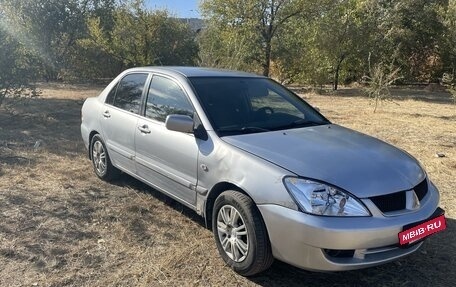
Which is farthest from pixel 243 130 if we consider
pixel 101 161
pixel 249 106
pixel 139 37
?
pixel 139 37

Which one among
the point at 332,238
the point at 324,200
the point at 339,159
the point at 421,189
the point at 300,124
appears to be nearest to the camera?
the point at 332,238

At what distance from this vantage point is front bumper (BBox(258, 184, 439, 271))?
114 inches

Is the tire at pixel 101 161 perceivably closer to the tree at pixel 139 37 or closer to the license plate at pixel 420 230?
the license plate at pixel 420 230

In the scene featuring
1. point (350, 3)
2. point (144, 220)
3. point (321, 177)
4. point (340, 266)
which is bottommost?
point (144, 220)

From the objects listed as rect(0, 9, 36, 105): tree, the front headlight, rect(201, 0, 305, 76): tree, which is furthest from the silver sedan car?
rect(201, 0, 305, 76): tree

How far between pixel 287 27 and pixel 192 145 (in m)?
18.3

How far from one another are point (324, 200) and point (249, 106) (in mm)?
1515

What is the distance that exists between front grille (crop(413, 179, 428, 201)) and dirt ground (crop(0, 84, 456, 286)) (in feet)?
2.15

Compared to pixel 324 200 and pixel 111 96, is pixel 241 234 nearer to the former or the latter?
pixel 324 200

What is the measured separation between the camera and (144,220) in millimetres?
4500

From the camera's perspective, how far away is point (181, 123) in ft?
12.3

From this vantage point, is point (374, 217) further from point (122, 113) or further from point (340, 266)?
point (122, 113)

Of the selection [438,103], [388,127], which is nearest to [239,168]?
[388,127]

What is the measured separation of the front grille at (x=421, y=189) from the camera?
335cm
